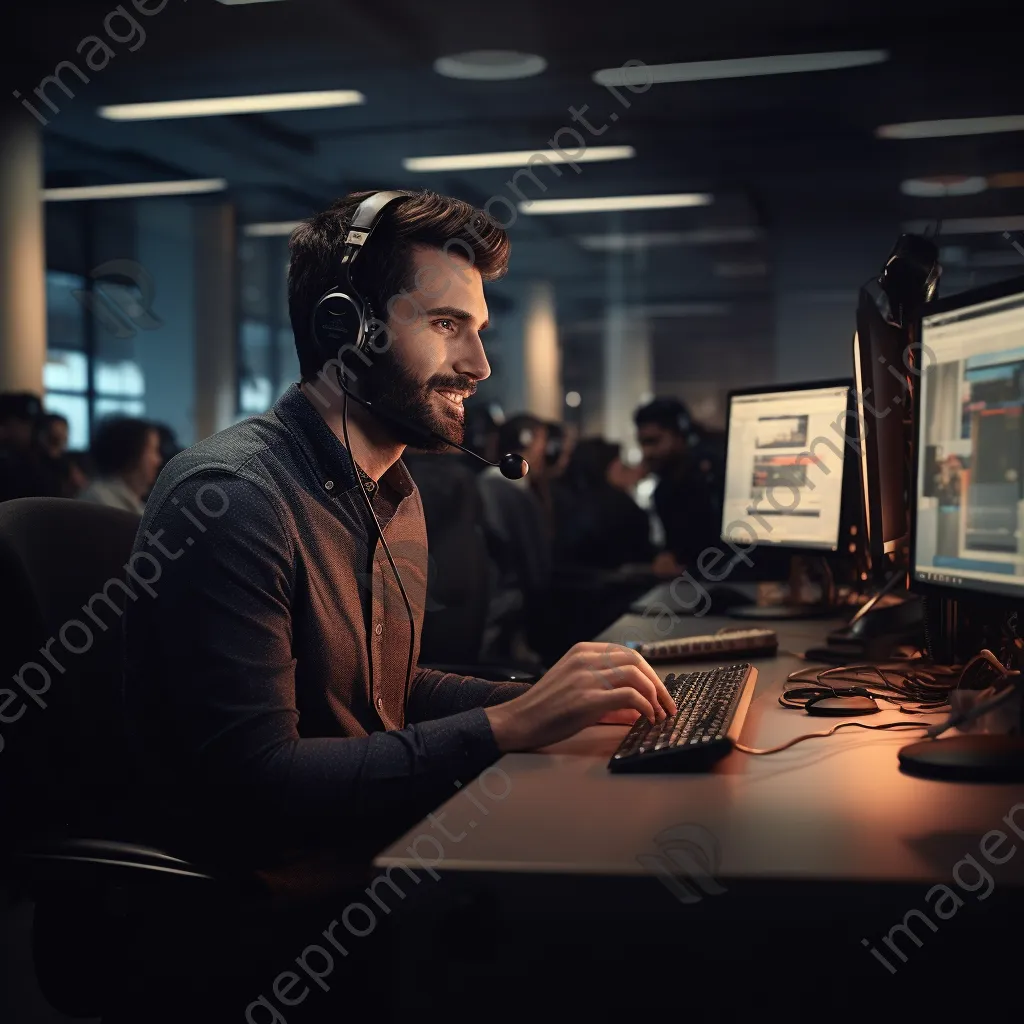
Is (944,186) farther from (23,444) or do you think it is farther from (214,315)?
(23,444)

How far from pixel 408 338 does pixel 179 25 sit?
4.29 meters

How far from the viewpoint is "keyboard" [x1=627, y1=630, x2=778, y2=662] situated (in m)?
1.74

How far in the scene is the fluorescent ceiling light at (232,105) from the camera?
5941 mm

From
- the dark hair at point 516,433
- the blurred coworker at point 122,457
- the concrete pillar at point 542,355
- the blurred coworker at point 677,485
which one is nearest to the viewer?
the blurred coworker at point 122,457

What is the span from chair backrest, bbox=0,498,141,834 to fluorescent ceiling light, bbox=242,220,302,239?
7.24 metres

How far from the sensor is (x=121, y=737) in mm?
1279

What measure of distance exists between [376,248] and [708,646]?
0.82 m

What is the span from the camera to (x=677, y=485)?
4352mm

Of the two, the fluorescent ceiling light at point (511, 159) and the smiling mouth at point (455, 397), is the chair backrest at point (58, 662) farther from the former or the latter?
the fluorescent ceiling light at point (511, 159)

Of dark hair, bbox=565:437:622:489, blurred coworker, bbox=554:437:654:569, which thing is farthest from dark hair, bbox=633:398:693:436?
dark hair, bbox=565:437:622:489

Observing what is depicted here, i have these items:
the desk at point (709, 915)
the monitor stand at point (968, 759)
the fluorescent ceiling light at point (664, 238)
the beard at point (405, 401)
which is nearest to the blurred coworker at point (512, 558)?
the beard at point (405, 401)

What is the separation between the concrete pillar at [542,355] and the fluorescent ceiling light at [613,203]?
3.82 feet

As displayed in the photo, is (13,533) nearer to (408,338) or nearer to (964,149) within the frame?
(408,338)

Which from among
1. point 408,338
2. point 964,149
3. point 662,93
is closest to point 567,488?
point 662,93
